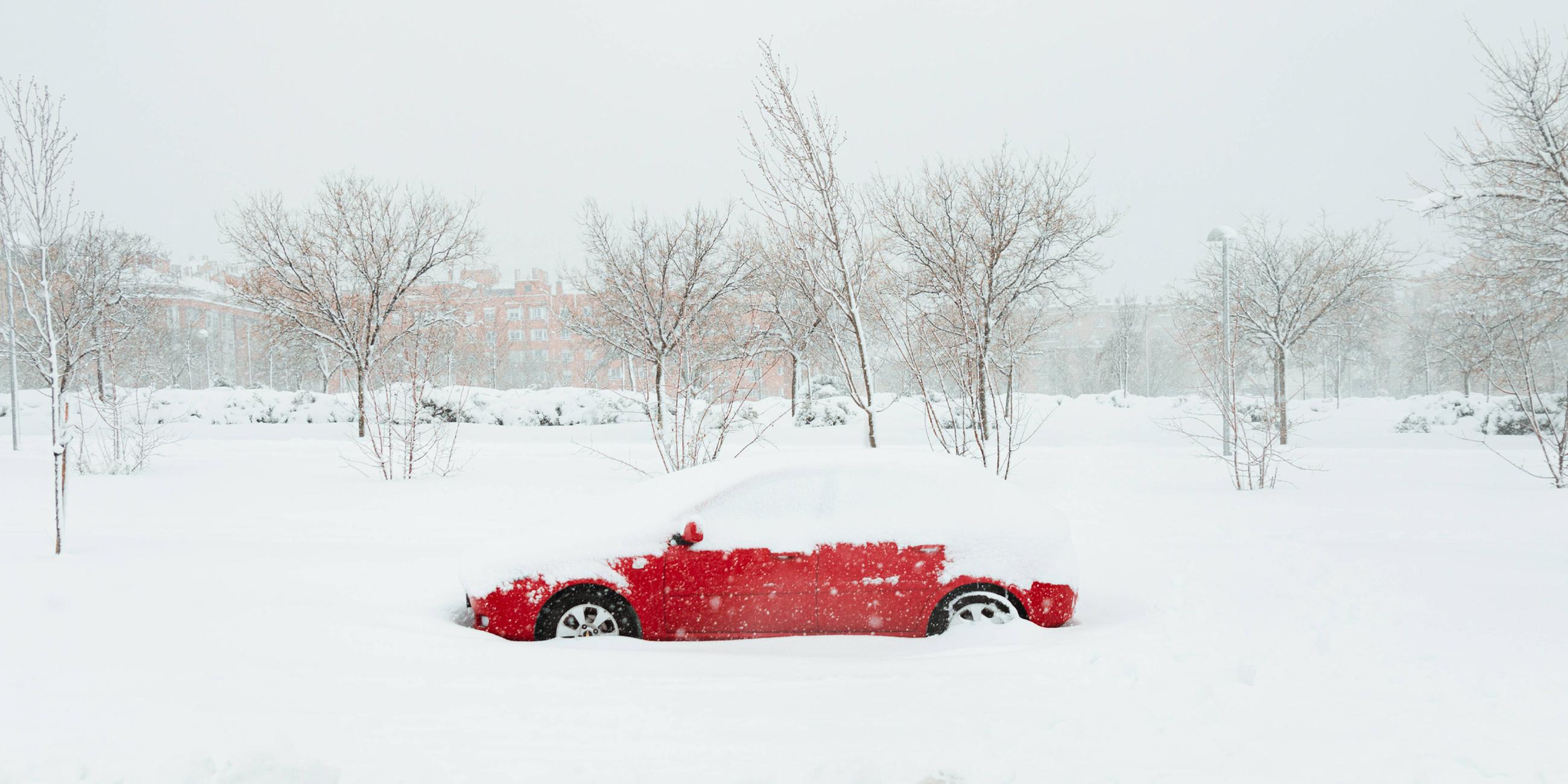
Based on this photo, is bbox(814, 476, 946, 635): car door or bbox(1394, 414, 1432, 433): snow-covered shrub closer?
bbox(814, 476, 946, 635): car door

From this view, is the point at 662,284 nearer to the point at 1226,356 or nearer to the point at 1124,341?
the point at 1226,356

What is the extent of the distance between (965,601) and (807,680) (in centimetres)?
136

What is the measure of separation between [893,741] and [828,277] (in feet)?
20.9

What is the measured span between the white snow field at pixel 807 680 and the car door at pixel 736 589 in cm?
16

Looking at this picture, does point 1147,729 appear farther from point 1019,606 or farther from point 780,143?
point 780,143

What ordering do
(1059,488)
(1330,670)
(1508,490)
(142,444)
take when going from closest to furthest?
(1330,670) < (1508,490) < (1059,488) < (142,444)

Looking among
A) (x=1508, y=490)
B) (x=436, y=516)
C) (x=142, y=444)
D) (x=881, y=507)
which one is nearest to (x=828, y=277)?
(x=881, y=507)

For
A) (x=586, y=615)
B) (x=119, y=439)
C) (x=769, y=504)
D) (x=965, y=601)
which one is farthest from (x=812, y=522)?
(x=119, y=439)

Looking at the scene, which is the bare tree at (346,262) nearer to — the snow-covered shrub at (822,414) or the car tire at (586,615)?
the snow-covered shrub at (822,414)

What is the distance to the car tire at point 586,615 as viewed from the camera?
4859 mm

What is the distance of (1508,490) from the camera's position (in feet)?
39.0

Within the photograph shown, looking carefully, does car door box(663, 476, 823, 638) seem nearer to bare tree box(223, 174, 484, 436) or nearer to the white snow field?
the white snow field

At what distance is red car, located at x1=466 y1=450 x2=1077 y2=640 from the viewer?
191 inches

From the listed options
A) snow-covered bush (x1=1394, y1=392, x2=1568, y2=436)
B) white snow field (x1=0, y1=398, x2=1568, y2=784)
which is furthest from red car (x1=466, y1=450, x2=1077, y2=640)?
snow-covered bush (x1=1394, y1=392, x2=1568, y2=436)
